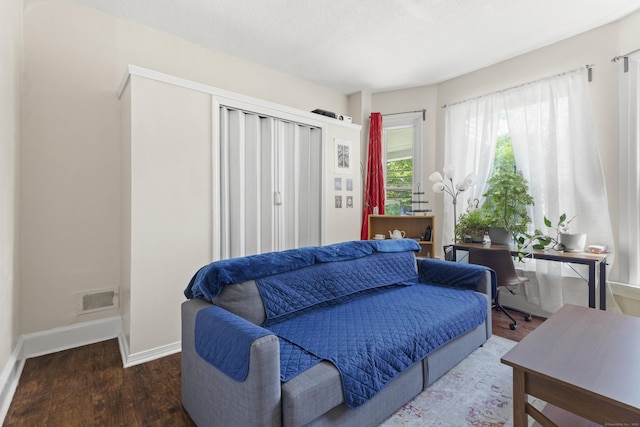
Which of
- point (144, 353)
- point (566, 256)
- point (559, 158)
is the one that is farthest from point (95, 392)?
point (559, 158)

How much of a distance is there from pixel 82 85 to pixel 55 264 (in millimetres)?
1479

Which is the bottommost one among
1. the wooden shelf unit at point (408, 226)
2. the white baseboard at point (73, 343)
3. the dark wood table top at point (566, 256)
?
the white baseboard at point (73, 343)

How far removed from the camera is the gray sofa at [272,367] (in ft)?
3.97

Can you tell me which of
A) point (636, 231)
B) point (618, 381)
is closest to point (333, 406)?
point (618, 381)

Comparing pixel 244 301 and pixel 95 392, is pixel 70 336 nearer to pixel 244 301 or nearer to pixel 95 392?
pixel 95 392

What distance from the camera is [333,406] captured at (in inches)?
52.0

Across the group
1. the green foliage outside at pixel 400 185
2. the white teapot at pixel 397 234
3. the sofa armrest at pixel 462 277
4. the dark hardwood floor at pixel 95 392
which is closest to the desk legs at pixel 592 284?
the sofa armrest at pixel 462 277

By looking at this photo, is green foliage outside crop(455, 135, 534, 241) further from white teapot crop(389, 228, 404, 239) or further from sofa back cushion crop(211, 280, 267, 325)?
sofa back cushion crop(211, 280, 267, 325)

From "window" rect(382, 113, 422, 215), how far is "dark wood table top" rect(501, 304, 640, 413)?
2.63m

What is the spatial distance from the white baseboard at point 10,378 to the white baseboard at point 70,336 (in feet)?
0.29

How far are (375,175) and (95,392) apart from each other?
365cm

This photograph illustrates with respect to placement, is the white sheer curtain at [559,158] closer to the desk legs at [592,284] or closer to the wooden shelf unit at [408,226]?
the desk legs at [592,284]

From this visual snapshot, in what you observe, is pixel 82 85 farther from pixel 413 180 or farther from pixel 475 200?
pixel 475 200

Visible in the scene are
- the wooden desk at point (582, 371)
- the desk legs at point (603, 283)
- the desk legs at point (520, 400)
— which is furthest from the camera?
the desk legs at point (603, 283)
